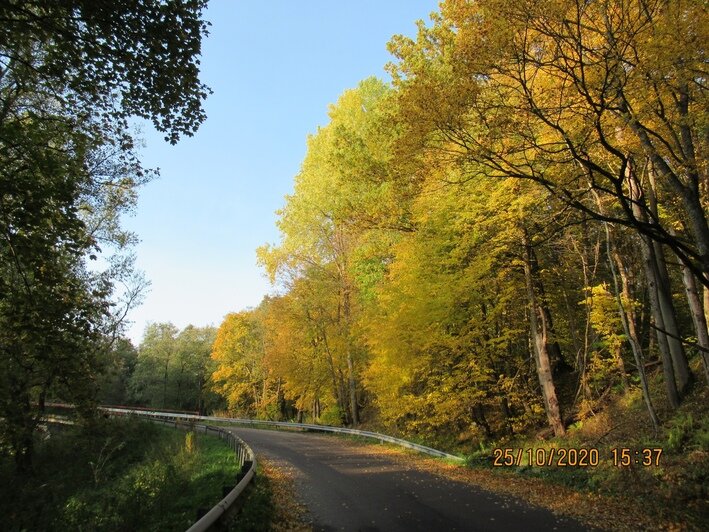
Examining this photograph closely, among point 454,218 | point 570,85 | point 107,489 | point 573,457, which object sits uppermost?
point 454,218

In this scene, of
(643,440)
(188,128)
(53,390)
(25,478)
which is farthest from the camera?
(25,478)

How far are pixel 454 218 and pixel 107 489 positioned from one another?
1402 cm

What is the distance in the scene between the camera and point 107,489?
13.4 meters

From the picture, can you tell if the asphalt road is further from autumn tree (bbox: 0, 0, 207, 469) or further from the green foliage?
the green foliage

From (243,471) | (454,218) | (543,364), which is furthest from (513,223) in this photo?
(243,471)

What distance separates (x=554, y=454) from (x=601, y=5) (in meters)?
9.88

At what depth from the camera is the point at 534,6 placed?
5570 mm

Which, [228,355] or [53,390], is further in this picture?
[228,355]

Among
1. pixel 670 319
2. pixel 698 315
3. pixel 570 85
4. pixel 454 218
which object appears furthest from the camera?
pixel 454 218

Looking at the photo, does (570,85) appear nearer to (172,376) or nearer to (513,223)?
(513,223)

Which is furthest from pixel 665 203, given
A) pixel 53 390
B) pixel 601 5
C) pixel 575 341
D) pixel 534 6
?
pixel 53 390

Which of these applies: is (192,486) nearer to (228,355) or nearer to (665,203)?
(665,203)

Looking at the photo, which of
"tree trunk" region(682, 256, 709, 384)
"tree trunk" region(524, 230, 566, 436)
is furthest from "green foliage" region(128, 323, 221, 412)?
"tree trunk" region(682, 256, 709, 384)

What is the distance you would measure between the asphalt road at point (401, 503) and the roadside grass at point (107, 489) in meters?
2.07
